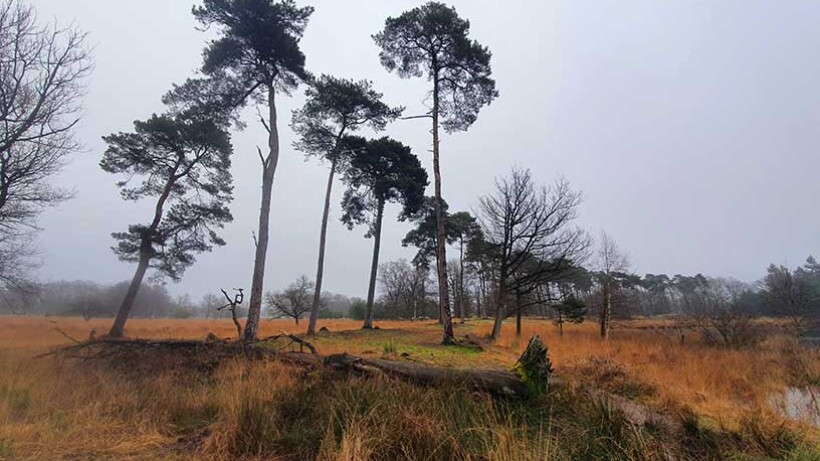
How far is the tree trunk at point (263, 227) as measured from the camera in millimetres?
11828

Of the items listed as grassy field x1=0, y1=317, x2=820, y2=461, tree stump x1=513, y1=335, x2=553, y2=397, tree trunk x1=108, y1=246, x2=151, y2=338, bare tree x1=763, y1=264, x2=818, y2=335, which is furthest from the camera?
bare tree x1=763, y1=264, x2=818, y2=335

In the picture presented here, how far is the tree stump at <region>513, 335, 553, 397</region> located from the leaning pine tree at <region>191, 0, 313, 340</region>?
8.98 metres

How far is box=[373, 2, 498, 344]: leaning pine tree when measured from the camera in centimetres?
1379

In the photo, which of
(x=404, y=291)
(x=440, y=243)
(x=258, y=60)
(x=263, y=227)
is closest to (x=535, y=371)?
(x=440, y=243)

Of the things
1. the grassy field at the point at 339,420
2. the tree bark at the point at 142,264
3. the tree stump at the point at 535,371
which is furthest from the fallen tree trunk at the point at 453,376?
the tree bark at the point at 142,264

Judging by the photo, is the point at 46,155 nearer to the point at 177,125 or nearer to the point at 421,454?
the point at 177,125

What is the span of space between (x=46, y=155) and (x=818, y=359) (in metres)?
22.9

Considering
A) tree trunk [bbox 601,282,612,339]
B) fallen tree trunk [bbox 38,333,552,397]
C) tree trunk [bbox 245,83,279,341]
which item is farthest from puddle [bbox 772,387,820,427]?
tree trunk [bbox 245,83,279,341]

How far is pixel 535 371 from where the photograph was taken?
564 centimetres

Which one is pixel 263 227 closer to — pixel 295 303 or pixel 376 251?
pixel 376 251

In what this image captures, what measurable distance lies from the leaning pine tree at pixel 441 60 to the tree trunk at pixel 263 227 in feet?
17.7

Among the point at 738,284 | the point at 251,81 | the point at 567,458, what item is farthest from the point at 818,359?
the point at 738,284

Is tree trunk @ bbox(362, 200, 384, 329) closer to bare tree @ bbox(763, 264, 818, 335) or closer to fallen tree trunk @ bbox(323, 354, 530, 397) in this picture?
fallen tree trunk @ bbox(323, 354, 530, 397)

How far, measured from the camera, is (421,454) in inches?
119
